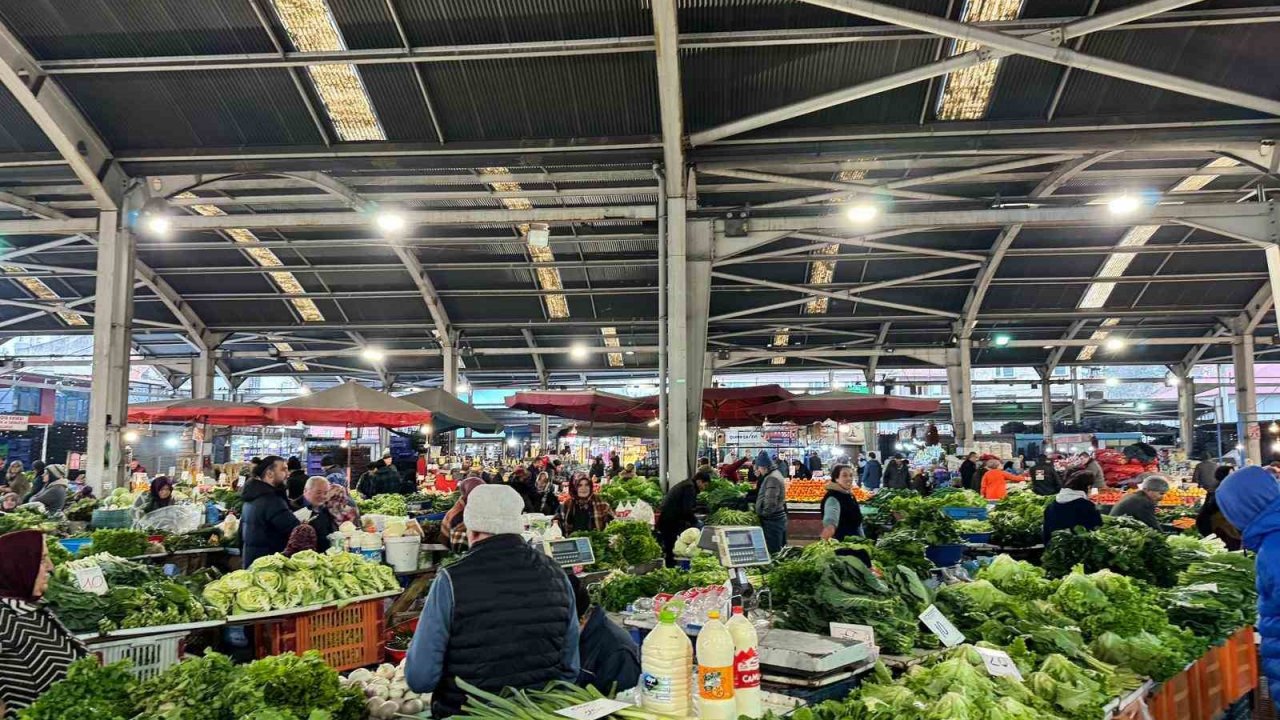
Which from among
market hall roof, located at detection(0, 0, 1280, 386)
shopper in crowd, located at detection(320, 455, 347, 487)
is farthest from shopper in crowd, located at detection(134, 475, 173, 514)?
market hall roof, located at detection(0, 0, 1280, 386)

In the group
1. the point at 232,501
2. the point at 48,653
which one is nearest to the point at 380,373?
the point at 232,501

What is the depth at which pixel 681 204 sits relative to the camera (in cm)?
1094

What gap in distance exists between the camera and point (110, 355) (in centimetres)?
1138

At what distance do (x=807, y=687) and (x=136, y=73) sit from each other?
→ 10964 mm

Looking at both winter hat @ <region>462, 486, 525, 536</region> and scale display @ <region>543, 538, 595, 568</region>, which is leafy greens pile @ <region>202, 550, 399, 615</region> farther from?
winter hat @ <region>462, 486, 525, 536</region>

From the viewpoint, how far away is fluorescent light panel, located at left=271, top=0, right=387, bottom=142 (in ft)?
29.9

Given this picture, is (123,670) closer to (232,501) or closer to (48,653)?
(48,653)

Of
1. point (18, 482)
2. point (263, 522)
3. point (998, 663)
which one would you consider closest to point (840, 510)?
point (998, 663)

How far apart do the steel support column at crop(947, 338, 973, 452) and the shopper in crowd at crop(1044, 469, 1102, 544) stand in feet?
42.0

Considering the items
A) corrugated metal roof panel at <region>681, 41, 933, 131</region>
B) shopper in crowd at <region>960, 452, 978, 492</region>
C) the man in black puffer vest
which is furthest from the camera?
shopper in crowd at <region>960, 452, 978, 492</region>

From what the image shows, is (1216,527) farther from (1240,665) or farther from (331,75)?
(331,75)

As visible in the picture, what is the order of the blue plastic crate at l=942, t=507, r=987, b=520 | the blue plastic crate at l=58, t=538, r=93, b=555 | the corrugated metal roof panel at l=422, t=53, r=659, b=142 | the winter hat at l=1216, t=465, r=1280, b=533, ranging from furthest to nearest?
the blue plastic crate at l=942, t=507, r=987, b=520, the corrugated metal roof panel at l=422, t=53, r=659, b=142, the blue plastic crate at l=58, t=538, r=93, b=555, the winter hat at l=1216, t=465, r=1280, b=533

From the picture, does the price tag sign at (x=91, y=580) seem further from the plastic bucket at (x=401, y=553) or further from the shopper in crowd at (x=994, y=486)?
the shopper in crowd at (x=994, y=486)

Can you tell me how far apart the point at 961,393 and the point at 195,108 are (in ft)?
57.4
